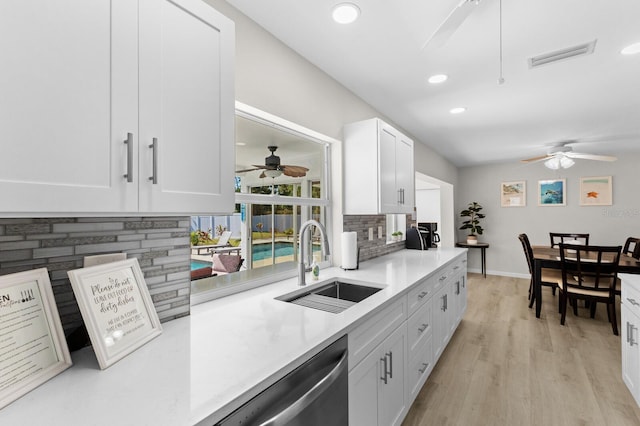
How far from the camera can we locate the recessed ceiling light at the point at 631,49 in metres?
2.00

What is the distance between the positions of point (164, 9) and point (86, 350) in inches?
45.2

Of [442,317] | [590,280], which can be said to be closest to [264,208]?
[442,317]

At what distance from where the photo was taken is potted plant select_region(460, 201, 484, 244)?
656 centimetres

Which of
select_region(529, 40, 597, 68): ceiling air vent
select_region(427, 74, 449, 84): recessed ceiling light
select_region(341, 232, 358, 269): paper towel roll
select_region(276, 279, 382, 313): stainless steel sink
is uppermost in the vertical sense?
select_region(427, 74, 449, 84): recessed ceiling light

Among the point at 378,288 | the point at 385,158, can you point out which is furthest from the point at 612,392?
the point at 385,158

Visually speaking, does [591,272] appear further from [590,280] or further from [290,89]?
[290,89]

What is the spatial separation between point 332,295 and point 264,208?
30.1 inches

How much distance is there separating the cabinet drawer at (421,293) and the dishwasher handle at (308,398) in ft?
2.95

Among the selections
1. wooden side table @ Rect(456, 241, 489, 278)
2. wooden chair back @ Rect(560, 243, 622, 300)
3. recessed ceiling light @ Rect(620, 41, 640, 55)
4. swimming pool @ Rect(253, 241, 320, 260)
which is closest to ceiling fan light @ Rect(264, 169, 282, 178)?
swimming pool @ Rect(253, 241, 320, 260)

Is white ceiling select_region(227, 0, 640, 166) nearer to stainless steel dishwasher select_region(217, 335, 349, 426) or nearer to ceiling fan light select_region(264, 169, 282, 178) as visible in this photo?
ceiling fan light select_region(264, 169, 282, 178)

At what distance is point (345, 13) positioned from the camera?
1.67 m

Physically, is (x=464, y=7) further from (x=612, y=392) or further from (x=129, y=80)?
(x=612, y=392)

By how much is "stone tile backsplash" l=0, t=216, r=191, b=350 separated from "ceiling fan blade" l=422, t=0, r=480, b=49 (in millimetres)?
1529

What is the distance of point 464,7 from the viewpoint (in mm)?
1297
